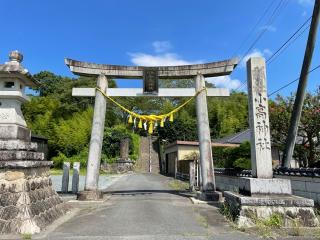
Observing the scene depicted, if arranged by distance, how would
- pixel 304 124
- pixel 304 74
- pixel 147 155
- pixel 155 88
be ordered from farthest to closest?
pixel 147 155
pixel 304 124
pixel 155 88
pixel 304 74

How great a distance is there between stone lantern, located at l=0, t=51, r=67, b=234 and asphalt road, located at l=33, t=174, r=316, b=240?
551mm

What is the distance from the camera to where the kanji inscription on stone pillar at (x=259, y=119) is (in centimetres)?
704

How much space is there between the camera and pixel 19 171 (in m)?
6.26

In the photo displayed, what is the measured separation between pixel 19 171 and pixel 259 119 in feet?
17.1

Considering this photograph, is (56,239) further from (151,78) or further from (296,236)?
(151,78)

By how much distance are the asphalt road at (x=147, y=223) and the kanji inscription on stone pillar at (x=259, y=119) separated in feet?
4.80

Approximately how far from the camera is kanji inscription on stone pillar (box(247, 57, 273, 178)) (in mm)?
7043

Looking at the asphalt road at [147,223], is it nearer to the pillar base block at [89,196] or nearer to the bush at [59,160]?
the pillar base block at [89,196]

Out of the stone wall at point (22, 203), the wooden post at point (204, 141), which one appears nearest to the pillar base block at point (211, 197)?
the wooden post at point (204, 141)

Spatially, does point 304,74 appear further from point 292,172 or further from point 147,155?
point 147,155

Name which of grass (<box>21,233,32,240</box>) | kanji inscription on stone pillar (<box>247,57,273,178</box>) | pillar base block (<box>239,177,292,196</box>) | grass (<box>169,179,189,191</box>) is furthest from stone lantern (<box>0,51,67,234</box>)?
grass (<box>169,179,189,191</box>)

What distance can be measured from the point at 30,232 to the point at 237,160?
9.39 meters

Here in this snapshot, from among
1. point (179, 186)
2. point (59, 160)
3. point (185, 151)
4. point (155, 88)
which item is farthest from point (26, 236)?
point (59, 160)

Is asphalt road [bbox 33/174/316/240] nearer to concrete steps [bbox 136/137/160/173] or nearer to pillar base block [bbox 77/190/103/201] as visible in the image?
pillar base block [bbox 77/190/103/201]
